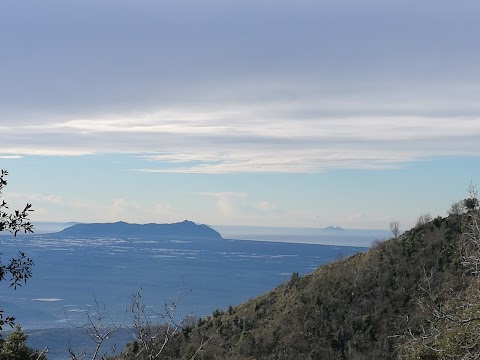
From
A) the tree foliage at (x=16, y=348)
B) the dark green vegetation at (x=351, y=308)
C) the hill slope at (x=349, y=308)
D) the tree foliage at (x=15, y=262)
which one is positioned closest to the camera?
the tree foliage at (x=15, y=262)

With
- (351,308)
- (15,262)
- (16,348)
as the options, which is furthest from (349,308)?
(15,262)

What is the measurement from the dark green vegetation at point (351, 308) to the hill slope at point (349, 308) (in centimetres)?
6

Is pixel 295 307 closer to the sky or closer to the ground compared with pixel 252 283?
closer to the sky

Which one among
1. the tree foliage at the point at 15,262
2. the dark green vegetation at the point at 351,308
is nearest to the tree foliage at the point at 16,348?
the tree foliage at the point at 15,262

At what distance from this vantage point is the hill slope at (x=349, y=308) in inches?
1231

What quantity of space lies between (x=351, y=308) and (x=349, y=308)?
0.12 meters

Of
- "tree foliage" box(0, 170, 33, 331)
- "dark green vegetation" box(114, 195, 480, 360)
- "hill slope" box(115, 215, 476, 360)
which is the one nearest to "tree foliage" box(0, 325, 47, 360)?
"tree foliage" box(0, 170, 33, 331)

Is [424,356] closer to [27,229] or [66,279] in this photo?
[27,229]

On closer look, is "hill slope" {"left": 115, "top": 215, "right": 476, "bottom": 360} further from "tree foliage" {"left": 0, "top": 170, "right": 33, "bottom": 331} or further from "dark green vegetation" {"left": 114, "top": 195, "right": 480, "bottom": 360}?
"tree foliage" {"left": 0, "top": 170, "right": 33, "bottom": 331}

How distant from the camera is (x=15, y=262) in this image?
750cm

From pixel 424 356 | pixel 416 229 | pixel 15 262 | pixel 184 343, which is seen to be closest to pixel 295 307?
pixel 184 343

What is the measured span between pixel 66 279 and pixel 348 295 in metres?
172

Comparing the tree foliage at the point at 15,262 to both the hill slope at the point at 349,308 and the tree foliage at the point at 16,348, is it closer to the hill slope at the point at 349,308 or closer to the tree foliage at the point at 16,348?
the tree foliage at the point at 16,348

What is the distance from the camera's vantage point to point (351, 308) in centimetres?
3447
